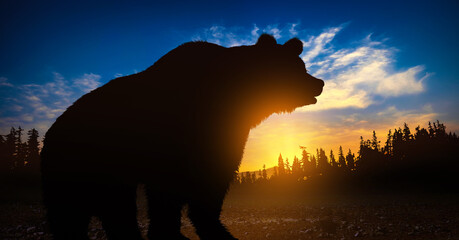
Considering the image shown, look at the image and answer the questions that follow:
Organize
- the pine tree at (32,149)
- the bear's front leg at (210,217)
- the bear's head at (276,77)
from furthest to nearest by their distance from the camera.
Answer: the pine tree at (32,149) < the bear's head at (276,77) < the bear's front leg at (210,217)

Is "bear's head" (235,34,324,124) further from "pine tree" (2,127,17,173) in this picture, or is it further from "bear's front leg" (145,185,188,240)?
"pine tree" (2,127,17,173)

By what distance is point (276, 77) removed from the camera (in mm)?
2961

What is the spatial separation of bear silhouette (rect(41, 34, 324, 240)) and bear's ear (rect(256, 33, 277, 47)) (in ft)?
1.88

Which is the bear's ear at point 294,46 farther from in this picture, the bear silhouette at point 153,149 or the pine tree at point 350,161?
the pine tree at point 350,161

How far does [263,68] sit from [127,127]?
162 cm

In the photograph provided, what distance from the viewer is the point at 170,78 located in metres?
2.38

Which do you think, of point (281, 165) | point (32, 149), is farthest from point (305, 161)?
point (32, 149)

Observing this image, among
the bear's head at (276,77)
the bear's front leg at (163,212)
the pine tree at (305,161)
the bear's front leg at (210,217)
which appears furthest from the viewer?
the pine tree at (305,161)

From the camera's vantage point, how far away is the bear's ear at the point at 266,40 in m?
3.00

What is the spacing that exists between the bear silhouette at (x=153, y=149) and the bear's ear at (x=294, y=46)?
2.82ft

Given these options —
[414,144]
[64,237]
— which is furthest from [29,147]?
[414,144]

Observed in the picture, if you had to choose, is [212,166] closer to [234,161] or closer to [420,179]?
[234,161]

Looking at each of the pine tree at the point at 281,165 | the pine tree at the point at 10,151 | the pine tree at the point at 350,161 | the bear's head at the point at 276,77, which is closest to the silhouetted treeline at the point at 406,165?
the pine tree at the point at 350,161

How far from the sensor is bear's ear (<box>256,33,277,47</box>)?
9.84ft
